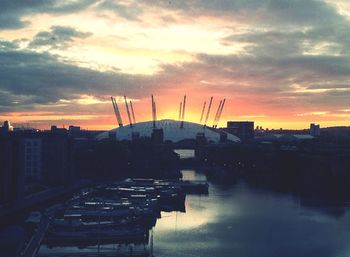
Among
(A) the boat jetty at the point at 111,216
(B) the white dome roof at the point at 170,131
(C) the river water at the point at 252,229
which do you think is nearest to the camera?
(C) the river water at the point at 252,229

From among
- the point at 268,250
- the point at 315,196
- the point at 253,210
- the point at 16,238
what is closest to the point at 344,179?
the point at 315,196

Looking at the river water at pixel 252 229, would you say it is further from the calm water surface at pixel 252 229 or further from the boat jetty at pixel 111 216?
the boat jetty at pixel 111 216

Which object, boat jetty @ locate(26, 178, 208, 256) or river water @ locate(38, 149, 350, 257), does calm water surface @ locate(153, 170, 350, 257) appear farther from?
boat jetty @ locate(26, 178, 208, 256)

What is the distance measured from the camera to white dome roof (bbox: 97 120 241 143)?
69.8 meters

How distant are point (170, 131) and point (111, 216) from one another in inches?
1893

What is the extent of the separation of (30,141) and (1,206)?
10.0m

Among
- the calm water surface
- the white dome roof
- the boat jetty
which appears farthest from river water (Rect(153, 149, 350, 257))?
the white dome roof

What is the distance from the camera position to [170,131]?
7175 cm

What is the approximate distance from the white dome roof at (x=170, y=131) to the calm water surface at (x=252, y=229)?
37119mm

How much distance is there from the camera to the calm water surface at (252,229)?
19938 mm

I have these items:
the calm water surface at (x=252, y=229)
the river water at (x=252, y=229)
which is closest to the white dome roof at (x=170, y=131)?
the river water at (x=252, y=229)

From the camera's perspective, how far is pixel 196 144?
207 ft

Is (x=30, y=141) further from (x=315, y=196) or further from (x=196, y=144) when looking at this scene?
(x=196, y=144)

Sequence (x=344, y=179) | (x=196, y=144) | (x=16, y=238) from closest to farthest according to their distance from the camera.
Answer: (x=16, y=238), (x=344, y=179), (x=196, y=144)
